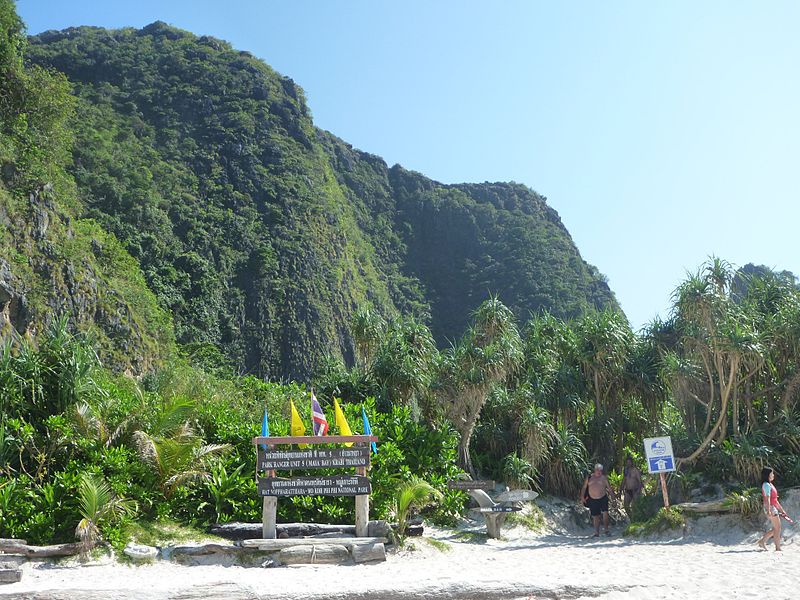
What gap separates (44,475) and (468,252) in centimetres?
6761

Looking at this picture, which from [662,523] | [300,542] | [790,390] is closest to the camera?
[300,542]

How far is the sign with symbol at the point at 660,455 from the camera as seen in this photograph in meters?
13.1

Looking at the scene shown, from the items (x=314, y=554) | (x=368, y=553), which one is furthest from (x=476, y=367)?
(x=314, y=554)

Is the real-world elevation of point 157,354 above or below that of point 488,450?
above

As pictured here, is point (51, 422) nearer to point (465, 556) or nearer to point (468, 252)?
point (465, 556)

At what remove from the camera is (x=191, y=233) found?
52625 millimetres

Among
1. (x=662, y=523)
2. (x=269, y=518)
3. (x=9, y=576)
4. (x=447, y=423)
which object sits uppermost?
(x=447, y=423)

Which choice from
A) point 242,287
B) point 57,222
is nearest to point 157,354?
point 57,222

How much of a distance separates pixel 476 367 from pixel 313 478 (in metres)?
6.33

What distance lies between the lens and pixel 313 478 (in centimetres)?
1082

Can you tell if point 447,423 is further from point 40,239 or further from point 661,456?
point 40,239

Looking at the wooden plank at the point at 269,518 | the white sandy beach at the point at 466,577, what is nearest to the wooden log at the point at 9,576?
the white sandy beach at the point at 466,577

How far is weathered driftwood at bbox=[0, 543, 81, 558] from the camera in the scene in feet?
29.8

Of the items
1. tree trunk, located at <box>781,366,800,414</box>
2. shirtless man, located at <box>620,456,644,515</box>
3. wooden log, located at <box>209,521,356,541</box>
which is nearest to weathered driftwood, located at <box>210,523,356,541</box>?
wooden log, located at <box>209,521,356,541</box>
